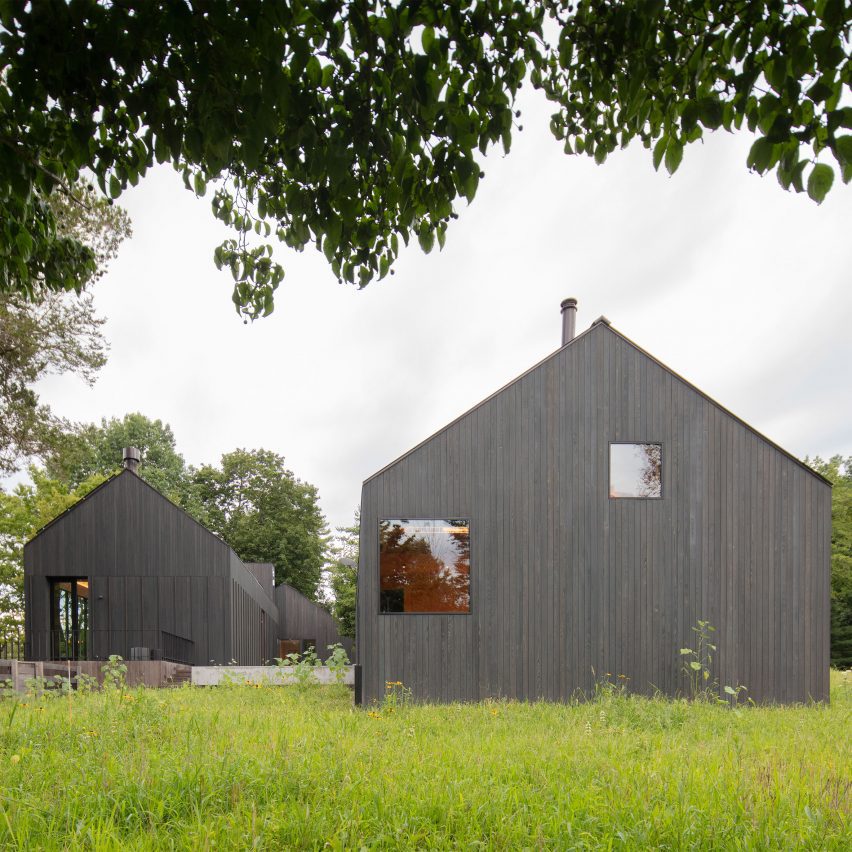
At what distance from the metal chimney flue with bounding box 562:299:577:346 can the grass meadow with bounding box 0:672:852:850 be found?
8407mm

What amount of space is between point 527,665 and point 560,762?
6.28m

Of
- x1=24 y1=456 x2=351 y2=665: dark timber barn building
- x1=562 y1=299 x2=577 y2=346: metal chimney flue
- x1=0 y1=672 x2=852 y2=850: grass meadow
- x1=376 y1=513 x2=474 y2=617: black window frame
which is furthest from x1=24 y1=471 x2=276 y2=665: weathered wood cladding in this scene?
x1=0 y1=672 x2=852 y2=850: grass meadow

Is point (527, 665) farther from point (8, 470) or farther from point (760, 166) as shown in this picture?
point (8, 470)

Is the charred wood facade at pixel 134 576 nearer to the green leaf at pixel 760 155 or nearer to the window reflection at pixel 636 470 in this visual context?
the window reflection at pixel 636 470

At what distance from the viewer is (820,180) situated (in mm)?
Result: 2232

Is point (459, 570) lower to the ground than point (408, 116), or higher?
lower

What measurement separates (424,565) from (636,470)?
380 cm

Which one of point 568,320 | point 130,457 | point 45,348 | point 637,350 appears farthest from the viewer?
point 130,457

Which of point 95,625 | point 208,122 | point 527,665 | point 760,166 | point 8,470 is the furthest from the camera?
point 95,625

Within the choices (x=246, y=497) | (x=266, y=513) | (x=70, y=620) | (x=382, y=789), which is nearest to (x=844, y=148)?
(x=382, y=789)

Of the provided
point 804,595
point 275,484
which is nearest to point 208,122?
point 804,595

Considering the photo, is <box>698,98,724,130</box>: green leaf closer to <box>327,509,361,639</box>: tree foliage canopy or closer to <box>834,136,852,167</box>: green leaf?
<box>834,136,852,167</box>: green leaf

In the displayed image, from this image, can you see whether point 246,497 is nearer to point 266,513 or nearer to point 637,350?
point 266,513

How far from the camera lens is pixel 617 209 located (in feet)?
31.1
